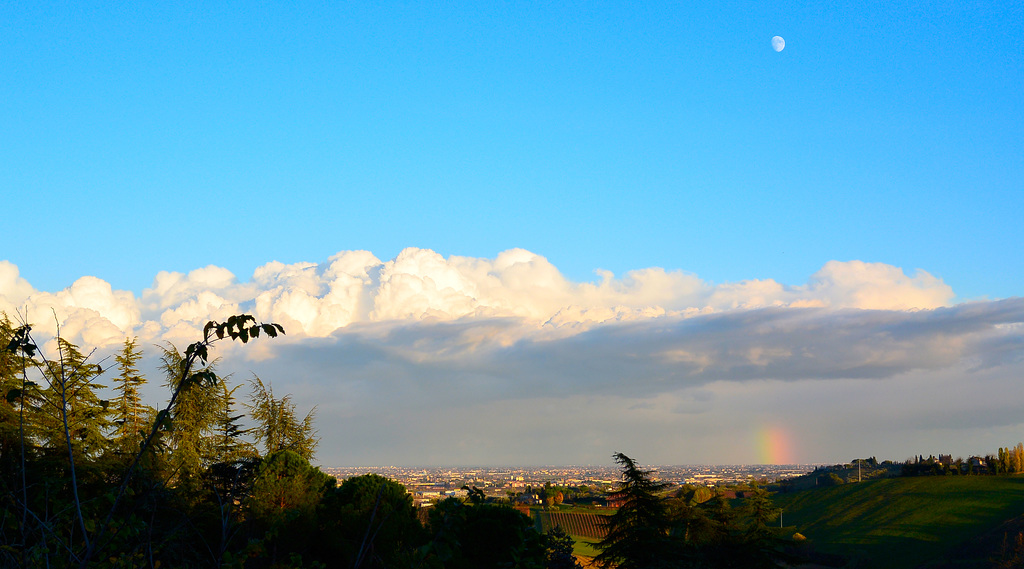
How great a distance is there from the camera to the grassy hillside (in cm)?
6656

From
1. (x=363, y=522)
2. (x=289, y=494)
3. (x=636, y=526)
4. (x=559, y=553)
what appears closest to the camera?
(x=363, y=522)

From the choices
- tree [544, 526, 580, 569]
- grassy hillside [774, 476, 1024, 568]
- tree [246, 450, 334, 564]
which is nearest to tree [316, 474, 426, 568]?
tree [246, 450, 334, 564]

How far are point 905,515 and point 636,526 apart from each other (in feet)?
220

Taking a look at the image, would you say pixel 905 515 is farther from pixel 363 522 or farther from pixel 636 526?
pixel 363 522

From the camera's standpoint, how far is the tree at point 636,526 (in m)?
28.7

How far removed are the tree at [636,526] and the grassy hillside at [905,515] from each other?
38.0 metres

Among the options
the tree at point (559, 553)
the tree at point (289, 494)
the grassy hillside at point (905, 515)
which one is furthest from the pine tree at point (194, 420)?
the grassy hillside at point (905, 515)

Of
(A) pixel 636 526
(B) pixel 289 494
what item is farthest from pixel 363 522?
(A) pixel 636 526

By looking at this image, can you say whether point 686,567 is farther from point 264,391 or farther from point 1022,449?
point 1022,449

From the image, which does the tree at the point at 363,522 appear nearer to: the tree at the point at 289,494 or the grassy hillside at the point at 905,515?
the tree at the point at 289,494

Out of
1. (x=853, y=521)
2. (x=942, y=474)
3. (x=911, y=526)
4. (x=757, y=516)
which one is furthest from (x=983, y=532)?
(x=757, y=516)

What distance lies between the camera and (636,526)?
29.8 meters

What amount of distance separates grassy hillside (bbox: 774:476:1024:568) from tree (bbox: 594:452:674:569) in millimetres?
38043

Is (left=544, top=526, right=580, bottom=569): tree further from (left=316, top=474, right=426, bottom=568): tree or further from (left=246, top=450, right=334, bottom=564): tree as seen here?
(left=246, top=450, right=334, bottom=564): tree
